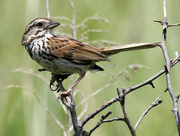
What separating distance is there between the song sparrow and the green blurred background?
0.33m

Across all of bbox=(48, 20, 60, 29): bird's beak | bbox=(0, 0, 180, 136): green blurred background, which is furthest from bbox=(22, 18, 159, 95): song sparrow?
bbox=(0, 0, 180, 136): green blurred background

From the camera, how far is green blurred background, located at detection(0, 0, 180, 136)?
3.76 m

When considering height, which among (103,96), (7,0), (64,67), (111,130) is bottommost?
(111,130)

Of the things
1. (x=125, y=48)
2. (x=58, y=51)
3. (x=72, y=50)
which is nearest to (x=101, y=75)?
(x=72, y=50)

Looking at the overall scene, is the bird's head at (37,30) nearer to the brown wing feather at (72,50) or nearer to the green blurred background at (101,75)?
the brown wing feather at (72,50)

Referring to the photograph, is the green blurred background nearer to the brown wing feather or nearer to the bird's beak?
the brown wing feather

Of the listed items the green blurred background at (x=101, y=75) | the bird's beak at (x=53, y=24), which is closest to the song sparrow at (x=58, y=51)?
the bird's beak at (x=53, y=24)

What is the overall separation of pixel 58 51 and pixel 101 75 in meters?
1.36

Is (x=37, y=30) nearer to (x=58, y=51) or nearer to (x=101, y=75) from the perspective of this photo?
(x=58, y=51)

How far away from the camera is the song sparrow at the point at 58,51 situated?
3334mm

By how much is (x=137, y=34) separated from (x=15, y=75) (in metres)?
1.57

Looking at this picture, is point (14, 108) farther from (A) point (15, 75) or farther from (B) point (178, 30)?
(B) point (178, 30)

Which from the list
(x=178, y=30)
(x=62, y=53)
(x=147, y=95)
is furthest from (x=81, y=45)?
(x=178, y=30)

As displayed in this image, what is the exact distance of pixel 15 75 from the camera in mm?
4973
